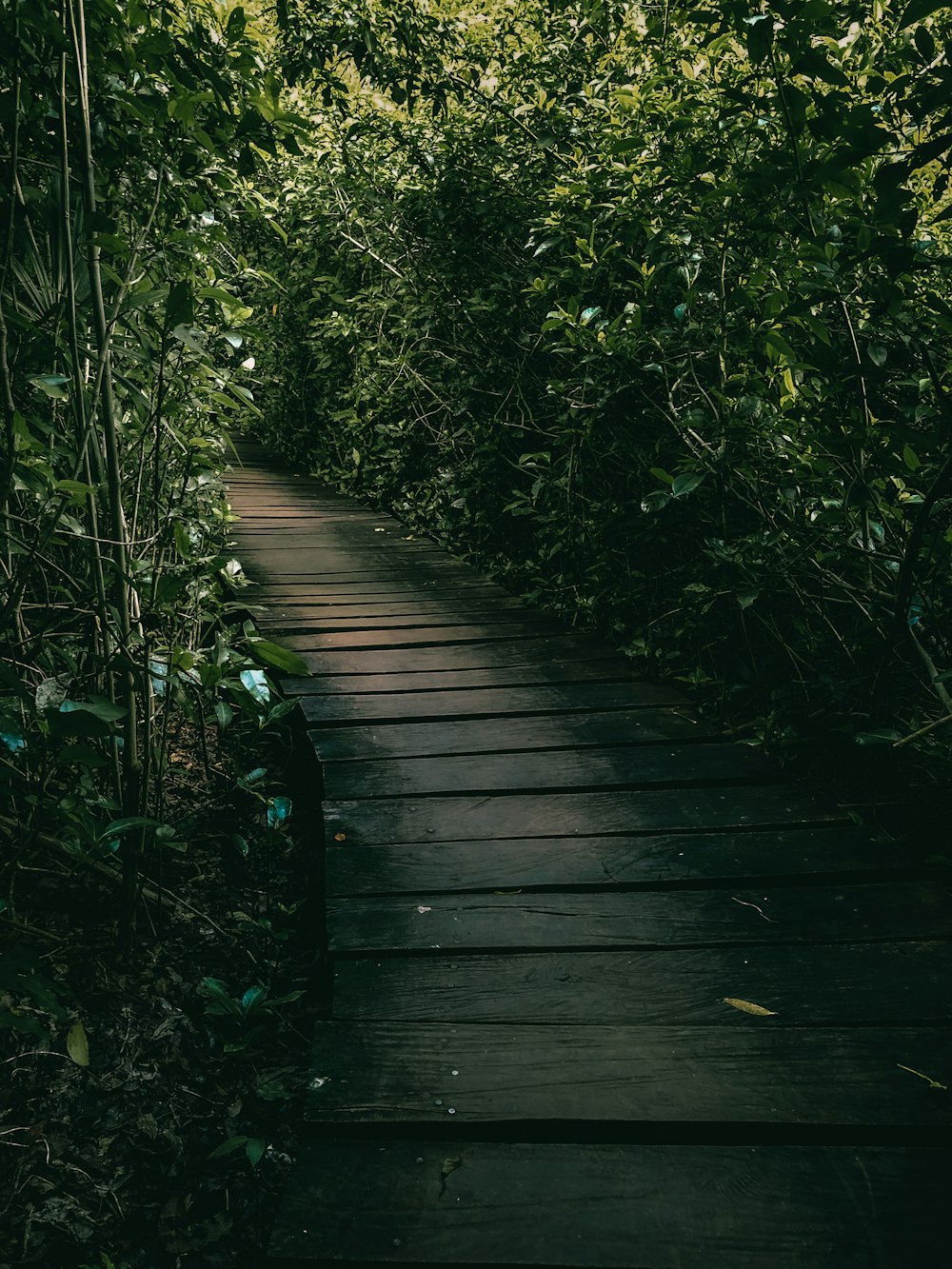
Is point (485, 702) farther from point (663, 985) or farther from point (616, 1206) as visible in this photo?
point (616, 1206)

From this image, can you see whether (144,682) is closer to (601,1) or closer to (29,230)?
(29,230)

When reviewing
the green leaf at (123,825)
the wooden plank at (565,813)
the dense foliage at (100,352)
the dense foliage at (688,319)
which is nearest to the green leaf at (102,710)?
Answer: the dense foliage at (100,352)

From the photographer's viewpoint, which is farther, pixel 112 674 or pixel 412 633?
pixel 412 633

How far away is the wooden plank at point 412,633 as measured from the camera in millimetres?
3924

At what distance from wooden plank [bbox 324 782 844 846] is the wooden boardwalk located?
10 millimetres

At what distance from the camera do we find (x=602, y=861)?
2.34m

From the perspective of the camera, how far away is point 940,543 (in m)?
2.33

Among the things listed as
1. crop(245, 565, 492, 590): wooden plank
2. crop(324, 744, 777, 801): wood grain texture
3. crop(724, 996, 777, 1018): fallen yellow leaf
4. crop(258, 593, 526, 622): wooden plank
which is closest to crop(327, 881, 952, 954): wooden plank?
crop(724, 996, 777, 1018): fallen yellow leaf

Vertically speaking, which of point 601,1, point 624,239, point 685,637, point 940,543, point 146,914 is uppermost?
point 601,1

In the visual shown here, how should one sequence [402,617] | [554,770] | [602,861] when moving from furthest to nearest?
[402,617] < [554,770] < [602,861]

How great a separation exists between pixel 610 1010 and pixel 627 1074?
181 mm

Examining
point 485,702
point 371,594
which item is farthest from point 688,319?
point 371,594

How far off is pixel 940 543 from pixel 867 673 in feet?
1.68

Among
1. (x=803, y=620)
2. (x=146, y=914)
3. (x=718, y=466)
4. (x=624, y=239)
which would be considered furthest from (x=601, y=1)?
(x=146, y=914)
